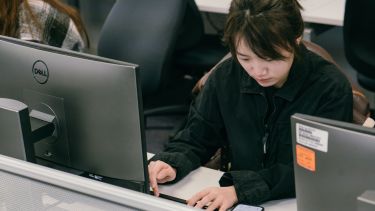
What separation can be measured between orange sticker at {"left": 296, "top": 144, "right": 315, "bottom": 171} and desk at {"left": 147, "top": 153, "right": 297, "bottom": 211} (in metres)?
0.40

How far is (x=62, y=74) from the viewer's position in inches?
50.9

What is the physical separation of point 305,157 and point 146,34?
4.88 feet

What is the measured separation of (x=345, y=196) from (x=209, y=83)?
0.70m

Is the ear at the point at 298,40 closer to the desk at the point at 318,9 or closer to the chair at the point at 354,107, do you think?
the chair at the point at 354,107

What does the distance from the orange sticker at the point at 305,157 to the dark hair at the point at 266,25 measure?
1.25 ft

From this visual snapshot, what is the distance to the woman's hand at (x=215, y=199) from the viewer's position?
4.64 feet

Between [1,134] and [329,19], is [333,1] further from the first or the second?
[1,134]

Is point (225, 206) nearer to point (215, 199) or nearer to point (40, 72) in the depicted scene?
point (215, 199)

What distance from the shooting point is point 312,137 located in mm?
1044

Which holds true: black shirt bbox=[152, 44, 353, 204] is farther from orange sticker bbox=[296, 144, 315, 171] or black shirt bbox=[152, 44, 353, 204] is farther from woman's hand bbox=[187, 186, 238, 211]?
orange sticker bbox=[296, 144, 315, 171]

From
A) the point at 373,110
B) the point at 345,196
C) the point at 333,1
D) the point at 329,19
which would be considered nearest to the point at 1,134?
the point at 345,196

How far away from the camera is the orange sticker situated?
3.49ft

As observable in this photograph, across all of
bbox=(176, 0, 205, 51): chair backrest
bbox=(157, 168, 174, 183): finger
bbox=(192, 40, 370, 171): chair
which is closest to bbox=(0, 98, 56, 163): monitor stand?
bbox=(157, 168, 174, 183): finger

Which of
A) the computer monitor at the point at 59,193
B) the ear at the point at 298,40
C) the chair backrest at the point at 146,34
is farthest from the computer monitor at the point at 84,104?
the chair backrest at the point at 146,34
